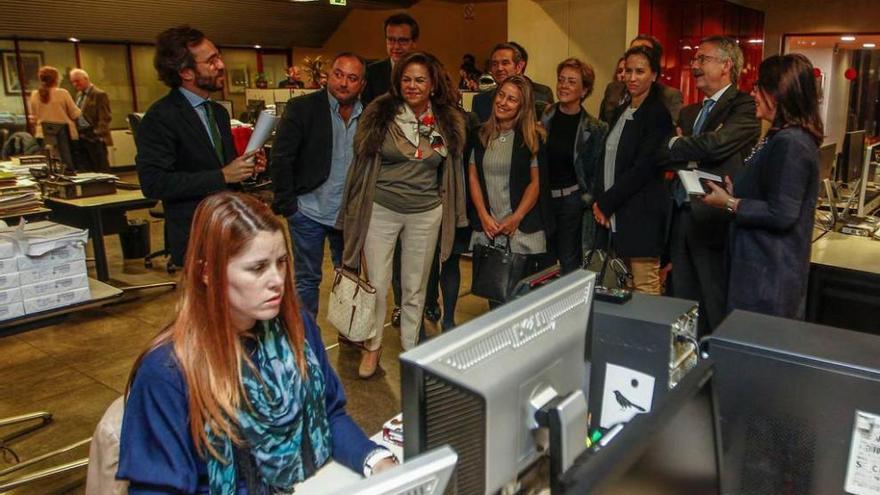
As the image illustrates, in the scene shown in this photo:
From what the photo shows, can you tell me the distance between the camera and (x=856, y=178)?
394 centimetres

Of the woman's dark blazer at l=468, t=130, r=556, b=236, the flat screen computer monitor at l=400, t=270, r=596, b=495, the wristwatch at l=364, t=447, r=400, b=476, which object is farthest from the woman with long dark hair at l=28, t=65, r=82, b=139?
the flat screen computer monitor at l=400, t=270, r=596, b=495

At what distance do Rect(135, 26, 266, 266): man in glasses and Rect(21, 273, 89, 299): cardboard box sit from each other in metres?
0.31

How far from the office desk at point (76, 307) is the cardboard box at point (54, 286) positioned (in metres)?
0.06

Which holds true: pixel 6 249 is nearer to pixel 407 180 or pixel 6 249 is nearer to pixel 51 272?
pixel 51 272

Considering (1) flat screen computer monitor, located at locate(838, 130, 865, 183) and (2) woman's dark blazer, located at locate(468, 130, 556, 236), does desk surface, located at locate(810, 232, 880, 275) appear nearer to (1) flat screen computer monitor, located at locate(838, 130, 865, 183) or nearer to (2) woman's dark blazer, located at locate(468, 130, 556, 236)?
(1) flat screen computer monitor, located at locate(838, 130, 865, 183)

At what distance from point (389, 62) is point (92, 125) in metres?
5.47

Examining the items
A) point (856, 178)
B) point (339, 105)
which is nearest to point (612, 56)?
point (856, 178)

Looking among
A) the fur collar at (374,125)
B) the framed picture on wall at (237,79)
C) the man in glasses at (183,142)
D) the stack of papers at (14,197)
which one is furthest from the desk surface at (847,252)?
the framed picture on wall at (237,79)

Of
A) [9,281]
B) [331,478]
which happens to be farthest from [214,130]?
[331,478]

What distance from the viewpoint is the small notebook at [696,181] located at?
2557 mm

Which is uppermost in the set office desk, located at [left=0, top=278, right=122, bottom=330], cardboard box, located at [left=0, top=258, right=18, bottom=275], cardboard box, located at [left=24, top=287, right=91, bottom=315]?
cardboard box, located at [left=0, top=258, right=18, bottom=275]

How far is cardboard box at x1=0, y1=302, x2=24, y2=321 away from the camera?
2.10m

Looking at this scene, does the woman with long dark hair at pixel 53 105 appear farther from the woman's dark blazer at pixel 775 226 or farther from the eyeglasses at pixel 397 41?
the woman's dark blazer at pixel 775 226

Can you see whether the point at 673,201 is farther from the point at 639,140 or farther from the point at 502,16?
the point at 502,16
